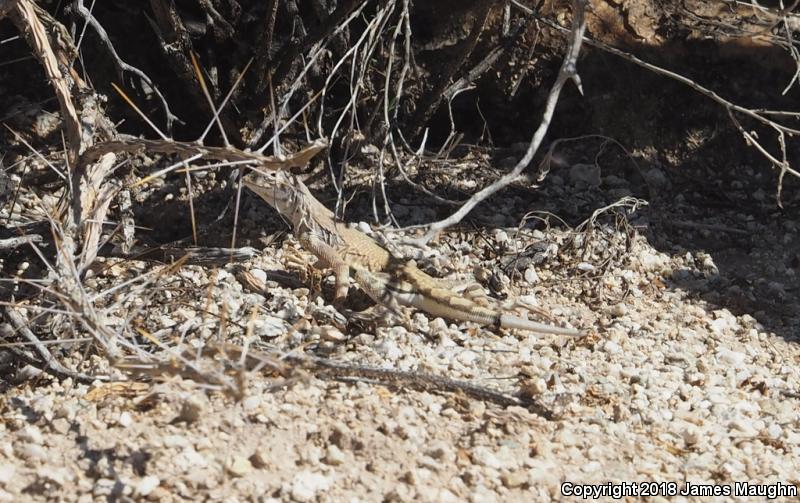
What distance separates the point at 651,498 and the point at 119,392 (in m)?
2.34

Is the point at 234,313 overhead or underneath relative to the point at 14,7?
underneath

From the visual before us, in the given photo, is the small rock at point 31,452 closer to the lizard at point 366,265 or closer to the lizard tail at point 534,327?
the lizard at point 366,265

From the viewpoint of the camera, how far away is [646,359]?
4766 millimetres

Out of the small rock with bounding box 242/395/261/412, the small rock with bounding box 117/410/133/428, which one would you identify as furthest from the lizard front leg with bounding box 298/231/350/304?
the small rock with bounding box 117/410/133/428

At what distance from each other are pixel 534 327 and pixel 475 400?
2.77 feet

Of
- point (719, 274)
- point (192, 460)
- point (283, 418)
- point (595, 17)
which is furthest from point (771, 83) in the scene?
point (192, 460)

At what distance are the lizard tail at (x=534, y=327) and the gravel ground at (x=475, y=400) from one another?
0.08 metres

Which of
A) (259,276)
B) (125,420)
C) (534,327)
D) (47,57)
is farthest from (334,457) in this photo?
(47,57)

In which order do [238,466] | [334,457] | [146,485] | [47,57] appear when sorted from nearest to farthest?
[146,485], [238,466], [334,457], [47,57]

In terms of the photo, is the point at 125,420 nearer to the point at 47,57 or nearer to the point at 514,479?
the point at 514,479

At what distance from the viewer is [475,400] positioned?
13.4 ft

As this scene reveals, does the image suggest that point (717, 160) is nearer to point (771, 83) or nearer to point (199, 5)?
point (771, 83)

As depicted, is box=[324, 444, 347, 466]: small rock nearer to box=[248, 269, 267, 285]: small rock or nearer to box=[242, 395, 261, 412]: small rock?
box=[242, 395, 261, 412]: small rock

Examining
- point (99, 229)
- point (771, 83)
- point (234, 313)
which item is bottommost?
point (234, 313)
